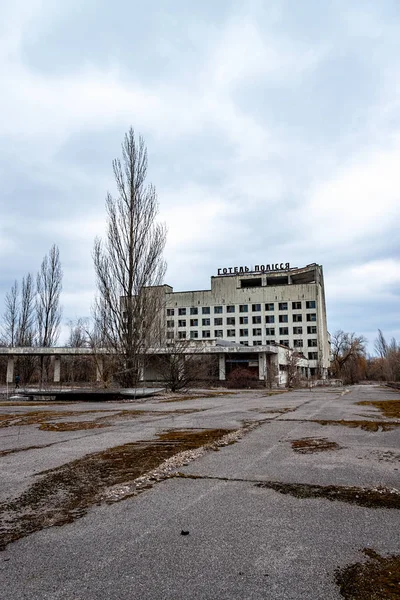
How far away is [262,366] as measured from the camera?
47312 mm

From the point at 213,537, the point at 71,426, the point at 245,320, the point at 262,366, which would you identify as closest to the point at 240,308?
the point at 245,320

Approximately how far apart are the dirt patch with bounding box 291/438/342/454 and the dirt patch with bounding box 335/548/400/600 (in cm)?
375

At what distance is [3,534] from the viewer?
Answer: 10.5ft

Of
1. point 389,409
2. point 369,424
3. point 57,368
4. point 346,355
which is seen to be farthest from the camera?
point 346,355

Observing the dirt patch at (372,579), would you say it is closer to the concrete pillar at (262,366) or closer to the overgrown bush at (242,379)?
the overgrown bush at (242,379)

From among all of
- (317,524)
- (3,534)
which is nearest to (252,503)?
(317,524)

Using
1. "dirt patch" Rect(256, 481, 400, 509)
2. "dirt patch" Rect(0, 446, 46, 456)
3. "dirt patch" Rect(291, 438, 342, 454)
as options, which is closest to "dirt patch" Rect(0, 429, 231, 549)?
"dirt patch" Rect(0, 446, 46, 456)

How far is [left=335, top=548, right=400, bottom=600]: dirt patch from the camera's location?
7.45ft

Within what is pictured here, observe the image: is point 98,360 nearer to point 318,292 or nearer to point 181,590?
point 181,590

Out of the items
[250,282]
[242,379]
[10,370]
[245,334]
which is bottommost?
[242,379]

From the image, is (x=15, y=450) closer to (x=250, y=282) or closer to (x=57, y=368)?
(x=57, y=368)

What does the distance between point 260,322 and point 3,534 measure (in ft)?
275

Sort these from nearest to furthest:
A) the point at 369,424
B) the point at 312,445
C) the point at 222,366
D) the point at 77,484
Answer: the point at 77,484, the point at 312,445, the point at 369,424, the point at 222,366

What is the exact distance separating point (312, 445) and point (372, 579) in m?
4.68
